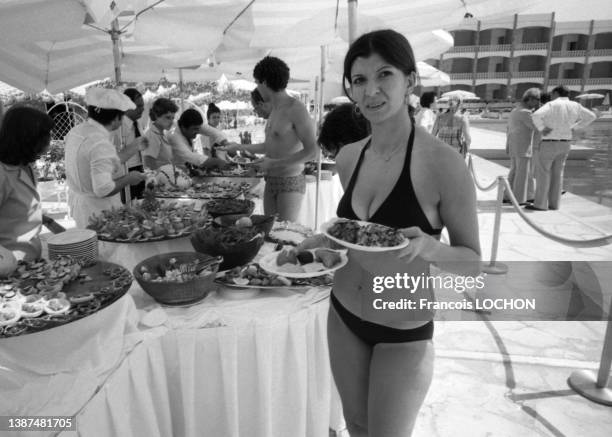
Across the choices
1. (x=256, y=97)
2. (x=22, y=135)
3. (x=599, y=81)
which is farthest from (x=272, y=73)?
(x=599, y=81)

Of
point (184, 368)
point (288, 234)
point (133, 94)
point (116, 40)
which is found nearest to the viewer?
point (184, 368)

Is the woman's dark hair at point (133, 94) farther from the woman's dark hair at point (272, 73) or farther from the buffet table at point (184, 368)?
the buffet table at point (184, 368)

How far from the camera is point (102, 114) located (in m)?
2.52

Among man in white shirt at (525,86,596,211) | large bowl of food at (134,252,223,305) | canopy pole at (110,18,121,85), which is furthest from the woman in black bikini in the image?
man in white shirt at (525,86,596,211)

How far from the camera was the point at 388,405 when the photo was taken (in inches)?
42.8

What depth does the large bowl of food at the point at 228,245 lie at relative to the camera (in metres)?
1.68

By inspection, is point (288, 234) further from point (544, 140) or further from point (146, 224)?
point (544, 140)

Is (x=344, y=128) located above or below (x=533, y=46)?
below

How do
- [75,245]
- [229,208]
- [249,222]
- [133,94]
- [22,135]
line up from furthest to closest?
[133,94] → [229,208] → [249,222] → [22,135] → [75,245]

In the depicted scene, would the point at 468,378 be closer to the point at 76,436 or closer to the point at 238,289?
the point at 238,289

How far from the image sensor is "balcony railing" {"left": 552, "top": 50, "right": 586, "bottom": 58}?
3582cm

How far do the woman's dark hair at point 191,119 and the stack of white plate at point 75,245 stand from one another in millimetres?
2565

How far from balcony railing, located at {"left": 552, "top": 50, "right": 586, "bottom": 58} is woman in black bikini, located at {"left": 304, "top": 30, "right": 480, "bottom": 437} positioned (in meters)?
44.3

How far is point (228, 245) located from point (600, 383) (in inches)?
84.5
